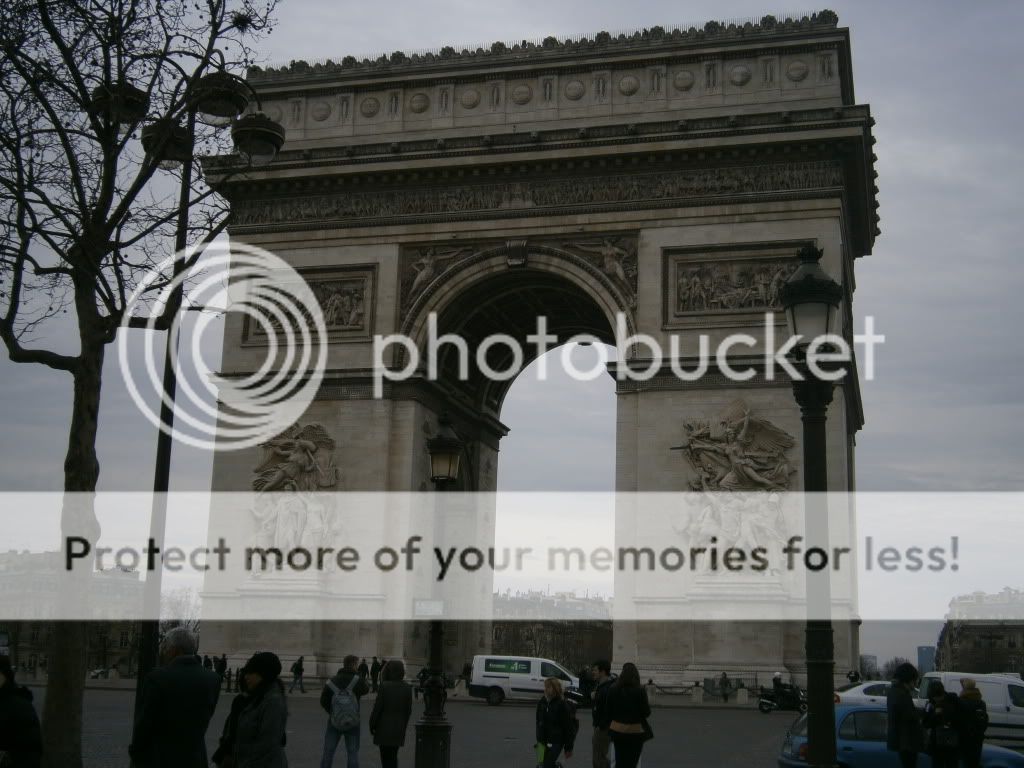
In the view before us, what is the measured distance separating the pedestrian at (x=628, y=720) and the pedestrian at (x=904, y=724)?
2.30 meters

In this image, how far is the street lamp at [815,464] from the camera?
29.9 feet

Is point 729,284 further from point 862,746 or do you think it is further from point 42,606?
point 42,606

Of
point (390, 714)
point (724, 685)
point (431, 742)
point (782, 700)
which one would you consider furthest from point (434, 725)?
point (724, 685)

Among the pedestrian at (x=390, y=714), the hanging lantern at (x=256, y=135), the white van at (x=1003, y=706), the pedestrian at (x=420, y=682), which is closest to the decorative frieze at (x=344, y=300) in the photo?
the pedestrian at (x=420, y=682)

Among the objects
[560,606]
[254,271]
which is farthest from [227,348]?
[560,606]

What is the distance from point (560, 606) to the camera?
457 feet

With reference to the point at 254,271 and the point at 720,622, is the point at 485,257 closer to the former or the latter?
the point at 254,271

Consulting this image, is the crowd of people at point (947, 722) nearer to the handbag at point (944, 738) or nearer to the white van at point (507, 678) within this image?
the handbag at point (944, 738)

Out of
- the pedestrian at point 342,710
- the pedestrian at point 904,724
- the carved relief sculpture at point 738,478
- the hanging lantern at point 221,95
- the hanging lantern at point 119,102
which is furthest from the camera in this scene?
the carved relief sculpture at point 738,478

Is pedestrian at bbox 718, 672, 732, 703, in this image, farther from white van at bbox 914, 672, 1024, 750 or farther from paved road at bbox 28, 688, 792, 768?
white van at bbox 914, 672, 1024, 750

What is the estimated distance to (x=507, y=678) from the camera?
110 feet

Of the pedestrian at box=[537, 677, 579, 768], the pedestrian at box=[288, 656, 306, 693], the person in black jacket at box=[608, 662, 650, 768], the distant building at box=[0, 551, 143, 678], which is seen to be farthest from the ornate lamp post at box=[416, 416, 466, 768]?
the distant building at box=[0, 551, 143, 678]

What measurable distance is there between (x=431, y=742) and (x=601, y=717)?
7.48 ft

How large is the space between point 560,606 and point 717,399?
366 ft
